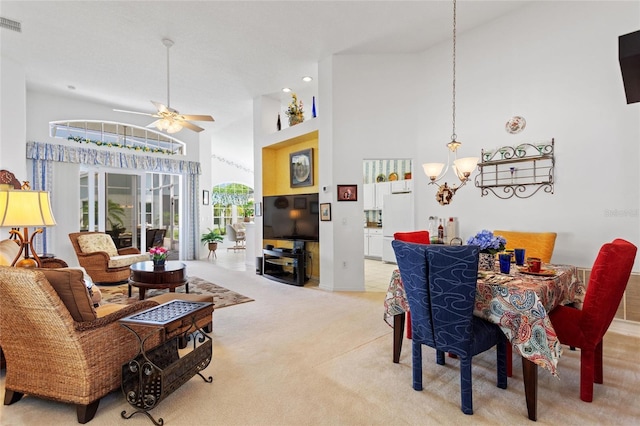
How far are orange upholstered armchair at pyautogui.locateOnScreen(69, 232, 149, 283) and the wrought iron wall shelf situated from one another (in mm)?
5561

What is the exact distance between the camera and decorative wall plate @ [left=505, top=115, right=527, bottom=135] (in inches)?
151

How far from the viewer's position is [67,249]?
634 cm

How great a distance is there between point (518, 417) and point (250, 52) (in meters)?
5.17

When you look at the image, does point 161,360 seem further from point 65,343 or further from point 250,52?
point 250,52

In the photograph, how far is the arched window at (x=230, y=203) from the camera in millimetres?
10828

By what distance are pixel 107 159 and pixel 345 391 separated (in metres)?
7.07

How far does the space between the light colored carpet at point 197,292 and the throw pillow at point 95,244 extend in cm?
62

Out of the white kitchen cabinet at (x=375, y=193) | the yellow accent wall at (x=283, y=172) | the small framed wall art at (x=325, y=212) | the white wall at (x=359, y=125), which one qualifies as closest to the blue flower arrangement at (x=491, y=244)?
the white wall at (x=359, y=125)

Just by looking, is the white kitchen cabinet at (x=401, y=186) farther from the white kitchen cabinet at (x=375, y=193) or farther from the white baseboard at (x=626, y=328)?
the white baseboard at (x=626, y=328)

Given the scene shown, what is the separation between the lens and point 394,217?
7.20m

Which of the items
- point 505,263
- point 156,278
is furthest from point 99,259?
point 505,263

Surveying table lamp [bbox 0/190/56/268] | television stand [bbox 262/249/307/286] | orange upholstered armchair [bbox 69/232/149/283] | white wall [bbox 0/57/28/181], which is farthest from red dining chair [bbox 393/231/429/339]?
white wall [bbox 0/57/28/181]

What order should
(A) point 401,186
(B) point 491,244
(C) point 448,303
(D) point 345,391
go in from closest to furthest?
(C) point 448,303 < (D) point 345,391 < (B) point 491,244 < (A) point 401,186

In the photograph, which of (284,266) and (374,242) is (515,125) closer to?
(284,266)
